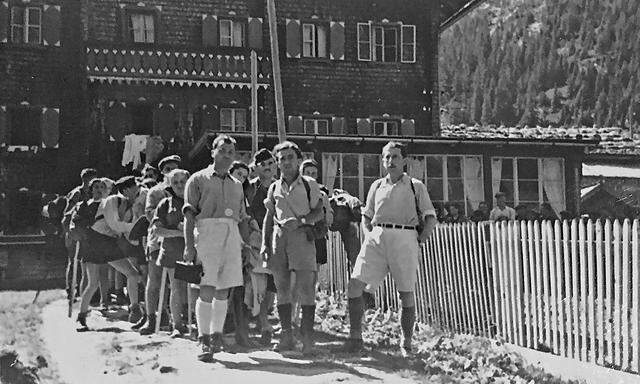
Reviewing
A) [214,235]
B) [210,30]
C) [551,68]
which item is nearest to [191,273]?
[214,235]

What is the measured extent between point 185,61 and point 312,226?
1926 centimetres

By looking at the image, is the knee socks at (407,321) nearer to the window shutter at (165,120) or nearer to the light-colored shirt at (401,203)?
the light-colored shirt at (401,203)

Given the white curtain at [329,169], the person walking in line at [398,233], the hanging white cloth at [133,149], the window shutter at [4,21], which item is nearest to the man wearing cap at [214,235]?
the person walking in line at [398,233]

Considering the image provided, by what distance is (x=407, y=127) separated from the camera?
2789cm

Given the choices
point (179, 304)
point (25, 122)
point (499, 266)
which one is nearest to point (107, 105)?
point (25, 122)

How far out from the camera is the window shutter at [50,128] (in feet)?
85.3

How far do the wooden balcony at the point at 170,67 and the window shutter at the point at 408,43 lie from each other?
4579mm

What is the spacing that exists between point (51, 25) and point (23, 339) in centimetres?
1852

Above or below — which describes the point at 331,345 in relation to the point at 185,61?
below

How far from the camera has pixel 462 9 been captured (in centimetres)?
2927

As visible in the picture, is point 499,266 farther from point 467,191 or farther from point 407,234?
point 467,191

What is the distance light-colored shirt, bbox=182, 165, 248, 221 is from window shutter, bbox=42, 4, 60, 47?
20.2 meters

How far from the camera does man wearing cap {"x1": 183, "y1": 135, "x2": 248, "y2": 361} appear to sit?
7.61 metres

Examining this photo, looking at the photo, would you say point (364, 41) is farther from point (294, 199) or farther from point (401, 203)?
point (401, 203)
